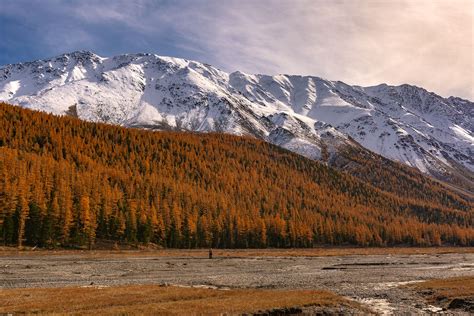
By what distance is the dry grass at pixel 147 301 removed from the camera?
112ft

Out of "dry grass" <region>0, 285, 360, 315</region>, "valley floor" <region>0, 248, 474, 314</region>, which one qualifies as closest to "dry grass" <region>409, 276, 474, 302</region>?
"valley floor" <region>0, 248, 474, 314</region>

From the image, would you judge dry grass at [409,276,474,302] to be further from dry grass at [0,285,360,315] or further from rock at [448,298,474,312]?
dry grass at [0,285,360,315]

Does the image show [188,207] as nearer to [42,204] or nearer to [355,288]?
[42,204]

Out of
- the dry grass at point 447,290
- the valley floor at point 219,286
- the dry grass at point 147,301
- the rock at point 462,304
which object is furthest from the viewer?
the dry grass at point 447,290

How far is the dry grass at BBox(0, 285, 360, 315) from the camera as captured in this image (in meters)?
34.2

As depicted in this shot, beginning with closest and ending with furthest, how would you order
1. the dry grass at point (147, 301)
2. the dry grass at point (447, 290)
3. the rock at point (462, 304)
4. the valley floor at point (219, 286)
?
1. the dry grass at point (147, 301)
2. the valley floor at point (219, 286)
3. the rock at point (462, 304)
4. the dry grass at point (447, 290)

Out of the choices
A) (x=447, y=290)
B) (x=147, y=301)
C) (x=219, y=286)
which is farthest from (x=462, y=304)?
(x=147, y=301)

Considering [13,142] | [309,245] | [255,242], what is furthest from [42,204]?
[309,245]

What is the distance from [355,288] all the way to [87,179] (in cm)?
12028

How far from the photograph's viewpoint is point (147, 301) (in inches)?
1556

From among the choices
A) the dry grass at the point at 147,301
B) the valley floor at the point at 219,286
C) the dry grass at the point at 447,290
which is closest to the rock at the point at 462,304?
the valley floor at the point at 219,286

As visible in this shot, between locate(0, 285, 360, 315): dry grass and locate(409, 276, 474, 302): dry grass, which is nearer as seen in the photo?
locate(0, 285, 360, 315): dry grass

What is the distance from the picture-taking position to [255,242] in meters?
173

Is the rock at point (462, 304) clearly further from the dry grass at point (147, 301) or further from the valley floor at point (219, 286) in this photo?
the dry grass at point (147, 301)
